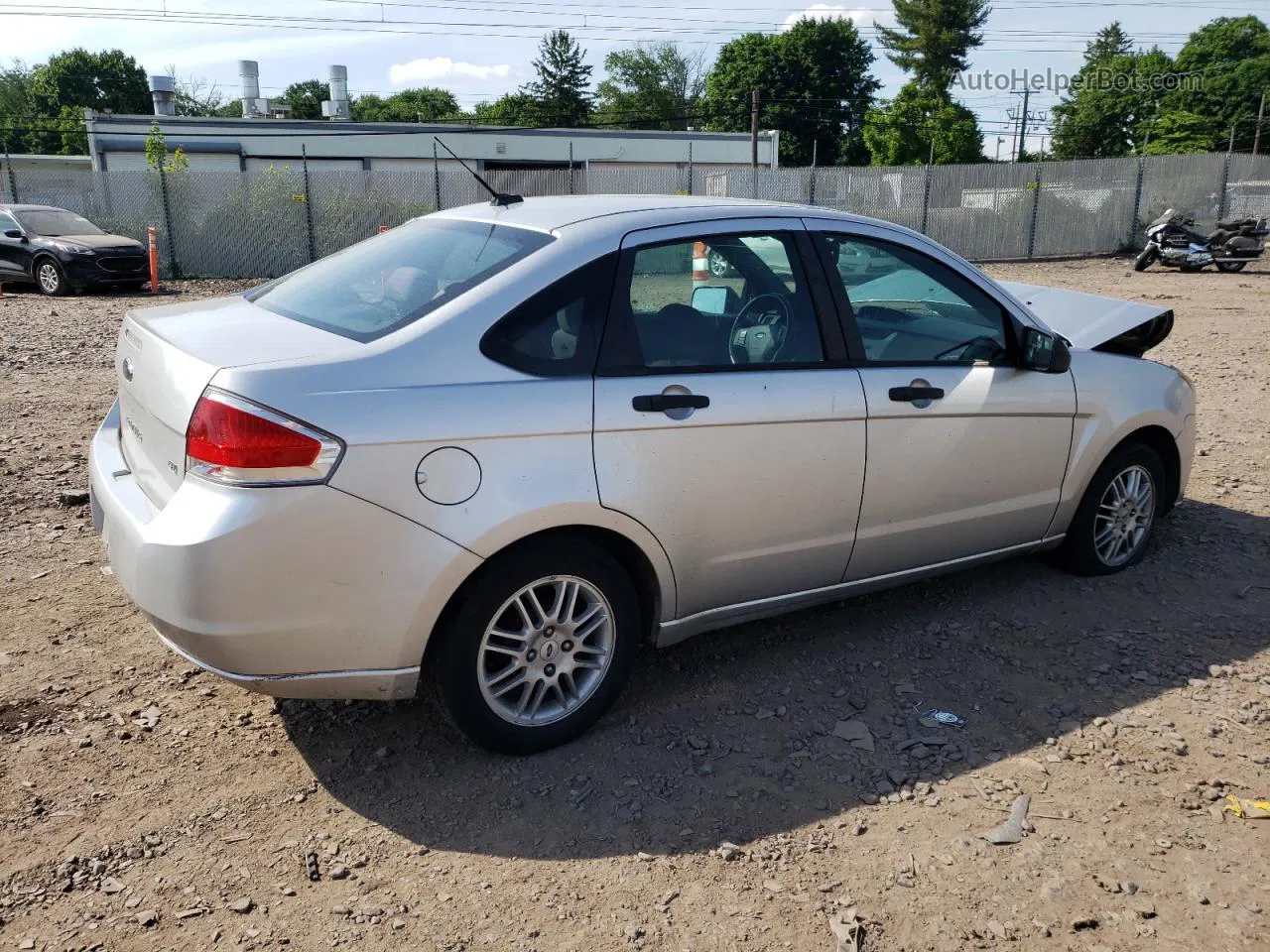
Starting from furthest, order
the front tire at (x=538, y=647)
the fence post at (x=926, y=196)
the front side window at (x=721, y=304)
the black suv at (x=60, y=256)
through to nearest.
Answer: the fence post at (x=926, y=196)
the black suv at (x=60, y=256)
the front side window at (x=721, y=304)
the front tire at (x=538, y=647)

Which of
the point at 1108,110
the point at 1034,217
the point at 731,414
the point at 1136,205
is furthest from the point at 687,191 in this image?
the point at 1108,110

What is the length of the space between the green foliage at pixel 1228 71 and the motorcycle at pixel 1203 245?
49929mm

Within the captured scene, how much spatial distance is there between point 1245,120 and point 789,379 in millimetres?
77990

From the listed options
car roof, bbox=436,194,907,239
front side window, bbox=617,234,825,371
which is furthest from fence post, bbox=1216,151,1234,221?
front side window, bbox=617,234,825,371

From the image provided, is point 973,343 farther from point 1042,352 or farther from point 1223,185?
point 1223,185

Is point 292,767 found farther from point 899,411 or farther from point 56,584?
point 899,411

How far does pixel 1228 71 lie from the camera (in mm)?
71625

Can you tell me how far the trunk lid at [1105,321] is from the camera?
4828mm

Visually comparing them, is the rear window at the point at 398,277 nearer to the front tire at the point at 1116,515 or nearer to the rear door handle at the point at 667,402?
the rear door handle at the point at 667,402

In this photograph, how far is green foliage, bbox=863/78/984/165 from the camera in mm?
62250

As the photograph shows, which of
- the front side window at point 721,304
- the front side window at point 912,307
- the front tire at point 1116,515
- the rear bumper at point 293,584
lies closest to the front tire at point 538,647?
the rear bumper at point 293,584

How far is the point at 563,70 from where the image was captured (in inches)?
3233

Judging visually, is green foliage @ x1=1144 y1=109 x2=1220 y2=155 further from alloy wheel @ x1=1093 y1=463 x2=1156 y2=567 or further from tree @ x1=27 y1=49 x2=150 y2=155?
tree @ x1=27 y1=49 x2=150 y2=155

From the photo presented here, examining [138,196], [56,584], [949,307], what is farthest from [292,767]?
[138,196]
